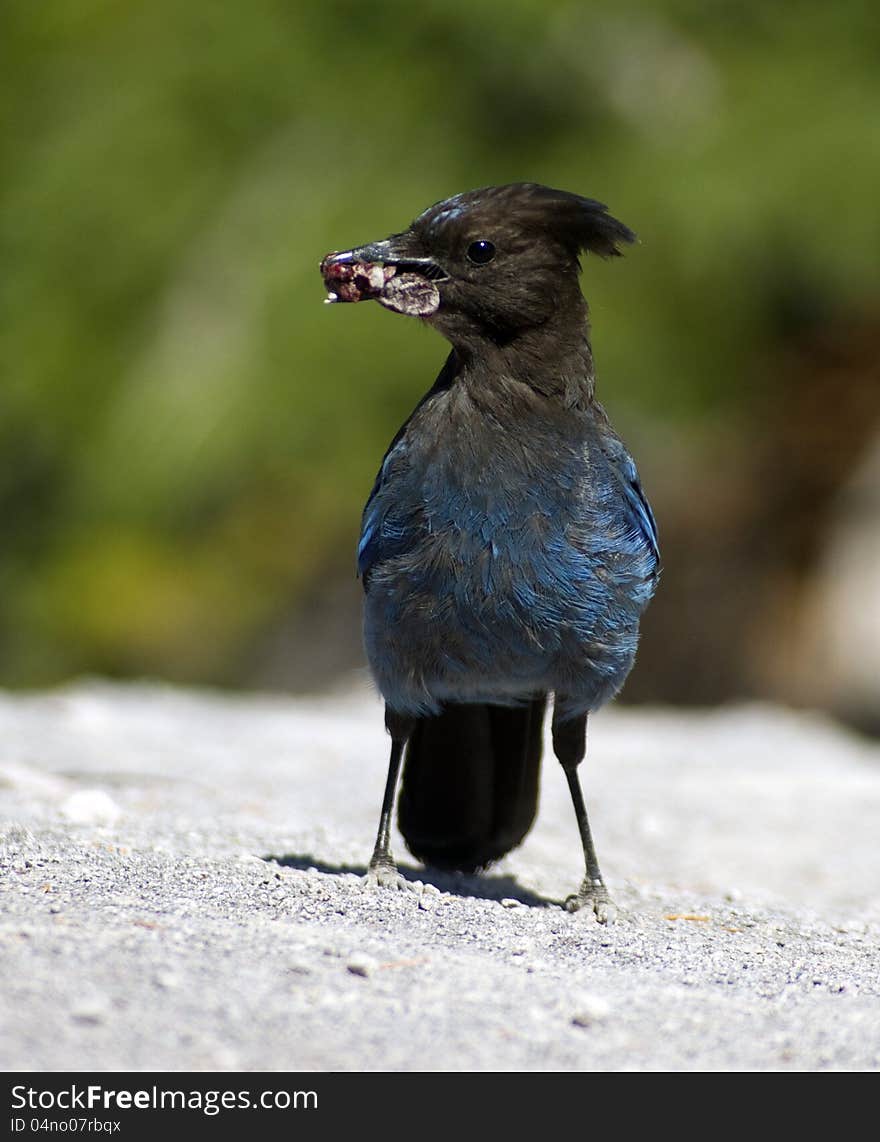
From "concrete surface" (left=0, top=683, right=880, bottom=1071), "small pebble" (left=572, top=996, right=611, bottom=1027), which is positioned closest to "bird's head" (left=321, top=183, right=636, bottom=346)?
"concrete surface" (left=0, top=683, right=880, bottom=1071)

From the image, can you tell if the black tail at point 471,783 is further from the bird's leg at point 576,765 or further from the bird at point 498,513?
the bird's leg at point 576,765

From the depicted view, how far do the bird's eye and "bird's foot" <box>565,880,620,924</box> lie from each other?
1.68 m

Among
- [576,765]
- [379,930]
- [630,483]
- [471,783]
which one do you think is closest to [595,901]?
[576,765]

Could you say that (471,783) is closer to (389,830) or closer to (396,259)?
(389,830)

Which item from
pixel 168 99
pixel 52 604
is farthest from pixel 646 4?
pixel 52 604

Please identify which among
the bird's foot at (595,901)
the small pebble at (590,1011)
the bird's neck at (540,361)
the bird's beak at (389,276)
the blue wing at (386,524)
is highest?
the bird's beak at (389,276)

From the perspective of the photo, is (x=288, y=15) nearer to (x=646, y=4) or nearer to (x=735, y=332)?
(x=646, y=4)

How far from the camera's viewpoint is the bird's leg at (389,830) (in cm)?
417

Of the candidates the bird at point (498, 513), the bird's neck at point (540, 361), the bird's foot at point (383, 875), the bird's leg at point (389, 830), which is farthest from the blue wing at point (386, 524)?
the bird's foot at point (383, 875)

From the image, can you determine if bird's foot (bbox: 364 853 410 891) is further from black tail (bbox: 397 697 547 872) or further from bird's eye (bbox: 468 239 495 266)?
bird's eye (bbox: 468 239 495 266)

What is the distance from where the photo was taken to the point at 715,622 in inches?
484

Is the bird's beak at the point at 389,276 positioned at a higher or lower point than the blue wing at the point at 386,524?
higher

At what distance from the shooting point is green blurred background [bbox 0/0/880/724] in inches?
452

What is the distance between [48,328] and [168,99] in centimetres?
222
